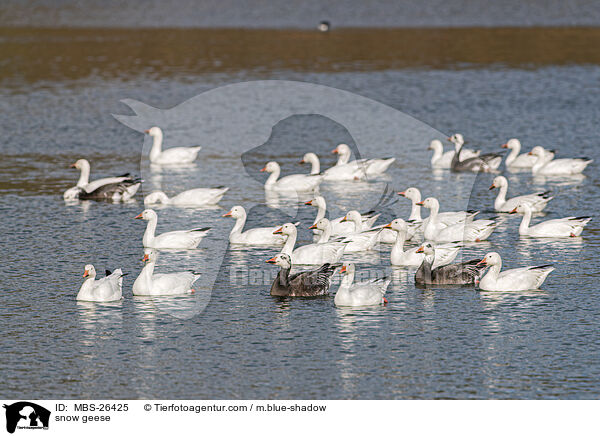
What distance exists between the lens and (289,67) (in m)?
54.1

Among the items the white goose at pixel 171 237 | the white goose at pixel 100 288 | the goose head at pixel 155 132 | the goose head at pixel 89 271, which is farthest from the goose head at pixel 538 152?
the goose head at pixel 89 271

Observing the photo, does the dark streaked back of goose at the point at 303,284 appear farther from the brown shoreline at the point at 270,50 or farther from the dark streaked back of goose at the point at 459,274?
the brown shoreline at the point at 270,50

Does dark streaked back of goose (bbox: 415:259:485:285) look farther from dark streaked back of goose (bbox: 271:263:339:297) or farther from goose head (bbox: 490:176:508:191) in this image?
goose head (bbox: 490:176:508:191)

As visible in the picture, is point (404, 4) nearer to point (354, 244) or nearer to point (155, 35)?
point (155, 35)

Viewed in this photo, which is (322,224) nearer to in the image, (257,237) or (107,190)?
(257,237)

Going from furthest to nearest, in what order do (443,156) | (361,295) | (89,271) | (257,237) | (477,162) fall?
(443,156), (477,162), (257,237), (89,271), (361,295)

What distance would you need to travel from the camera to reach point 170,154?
33531mm

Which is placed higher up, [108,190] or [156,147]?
[156,147]

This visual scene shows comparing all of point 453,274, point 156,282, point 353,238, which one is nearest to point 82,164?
point 353,238

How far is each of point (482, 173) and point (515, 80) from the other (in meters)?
18.7

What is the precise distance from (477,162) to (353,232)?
363 inches

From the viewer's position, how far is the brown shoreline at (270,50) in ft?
179

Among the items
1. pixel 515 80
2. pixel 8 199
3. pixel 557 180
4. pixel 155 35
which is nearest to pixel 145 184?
pixel 8 199

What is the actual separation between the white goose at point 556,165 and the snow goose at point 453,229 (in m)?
7.48
